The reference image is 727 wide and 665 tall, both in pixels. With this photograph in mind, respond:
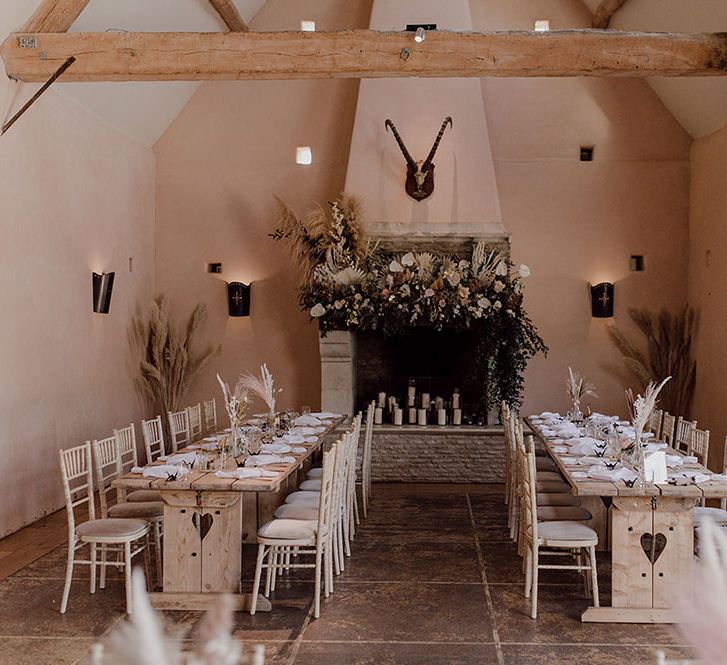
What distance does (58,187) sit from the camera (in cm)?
716

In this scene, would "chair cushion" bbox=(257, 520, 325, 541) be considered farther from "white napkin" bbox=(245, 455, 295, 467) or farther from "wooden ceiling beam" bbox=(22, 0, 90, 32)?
"wooden ceiling beam" bbox=(22, 0, 90, 32)

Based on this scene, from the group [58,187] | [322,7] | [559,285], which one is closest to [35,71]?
[58,187]

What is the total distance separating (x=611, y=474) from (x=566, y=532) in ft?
1.39

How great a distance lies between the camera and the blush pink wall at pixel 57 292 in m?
6.34

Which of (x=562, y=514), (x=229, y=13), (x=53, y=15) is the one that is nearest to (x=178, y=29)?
(x=229, y=13)

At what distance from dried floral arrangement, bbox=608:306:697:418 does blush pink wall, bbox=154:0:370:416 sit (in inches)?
139

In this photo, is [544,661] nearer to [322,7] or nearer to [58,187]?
[58,187]

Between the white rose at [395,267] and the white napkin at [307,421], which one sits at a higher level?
the white rose at [395,267]

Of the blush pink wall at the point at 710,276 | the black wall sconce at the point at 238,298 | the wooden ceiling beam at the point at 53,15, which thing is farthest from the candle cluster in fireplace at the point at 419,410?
the wooden ceiling beam at the point at 53,15

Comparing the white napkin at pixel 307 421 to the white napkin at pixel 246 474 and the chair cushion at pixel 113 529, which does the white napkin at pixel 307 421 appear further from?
the chair cushion at pixel 113 529

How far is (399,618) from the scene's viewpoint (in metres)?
4.55

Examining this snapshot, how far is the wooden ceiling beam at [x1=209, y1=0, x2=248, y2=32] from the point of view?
8.55m

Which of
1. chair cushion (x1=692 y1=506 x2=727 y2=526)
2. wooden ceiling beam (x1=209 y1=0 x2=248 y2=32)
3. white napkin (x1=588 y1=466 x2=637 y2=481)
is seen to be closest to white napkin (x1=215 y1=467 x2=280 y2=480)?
white napkin (x1=588 y1=466 x2=637 y2=481)

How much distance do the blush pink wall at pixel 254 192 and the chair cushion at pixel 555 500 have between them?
14.4ft
